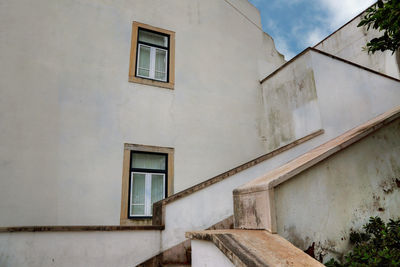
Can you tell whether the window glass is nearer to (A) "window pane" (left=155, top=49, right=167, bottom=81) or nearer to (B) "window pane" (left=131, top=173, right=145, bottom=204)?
(B) "window pane" (left=131, top=173, right=145, bottom=204)

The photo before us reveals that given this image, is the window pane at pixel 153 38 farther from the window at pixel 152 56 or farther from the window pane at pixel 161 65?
the window pane at pixel 161 65

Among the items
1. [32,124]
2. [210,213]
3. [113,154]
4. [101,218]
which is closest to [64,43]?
[32,124]

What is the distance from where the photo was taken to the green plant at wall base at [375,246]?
264cm

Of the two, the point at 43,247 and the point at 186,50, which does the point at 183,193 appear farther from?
the point at 186,50

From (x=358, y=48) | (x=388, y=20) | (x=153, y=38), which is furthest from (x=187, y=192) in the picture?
(x=358, y=48)

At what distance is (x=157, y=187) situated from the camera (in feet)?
24.6

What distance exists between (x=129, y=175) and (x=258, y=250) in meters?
5.40

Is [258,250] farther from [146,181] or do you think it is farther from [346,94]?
[346,94]

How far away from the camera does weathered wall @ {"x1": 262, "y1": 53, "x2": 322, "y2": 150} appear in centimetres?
760

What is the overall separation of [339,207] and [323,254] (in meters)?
0.57

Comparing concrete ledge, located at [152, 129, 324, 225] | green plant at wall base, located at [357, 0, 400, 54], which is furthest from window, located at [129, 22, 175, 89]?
green plant at wall base, located at [357, 0, 400, 54]

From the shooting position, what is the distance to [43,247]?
169 inches

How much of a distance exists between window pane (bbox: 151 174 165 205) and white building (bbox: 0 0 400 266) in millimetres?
34

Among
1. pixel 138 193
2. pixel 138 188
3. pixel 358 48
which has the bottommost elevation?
pixel 138 193
